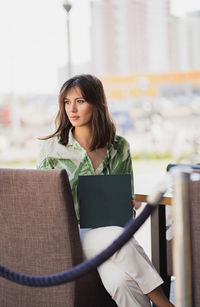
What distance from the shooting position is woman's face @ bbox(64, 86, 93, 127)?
7.38 ft

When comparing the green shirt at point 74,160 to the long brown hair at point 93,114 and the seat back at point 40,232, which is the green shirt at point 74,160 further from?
the seat back at point 40,232

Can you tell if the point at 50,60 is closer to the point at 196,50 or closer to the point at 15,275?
the point at 196,50

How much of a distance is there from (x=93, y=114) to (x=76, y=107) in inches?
4.2

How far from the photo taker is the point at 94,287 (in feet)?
6.37

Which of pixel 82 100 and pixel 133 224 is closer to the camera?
pixel 133 224

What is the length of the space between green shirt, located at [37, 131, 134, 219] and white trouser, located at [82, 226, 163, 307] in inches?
9.7

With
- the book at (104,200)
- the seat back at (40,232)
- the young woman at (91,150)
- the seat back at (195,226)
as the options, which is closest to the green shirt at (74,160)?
the young woman at (91,150)

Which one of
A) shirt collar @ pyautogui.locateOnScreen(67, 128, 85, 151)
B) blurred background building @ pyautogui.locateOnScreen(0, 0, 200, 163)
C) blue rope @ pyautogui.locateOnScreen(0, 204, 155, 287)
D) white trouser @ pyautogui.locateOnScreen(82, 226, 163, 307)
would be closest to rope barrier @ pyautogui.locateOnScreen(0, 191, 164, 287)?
blue rope @ pyautogui.locateOnScreen(0, 204, 155, 287)

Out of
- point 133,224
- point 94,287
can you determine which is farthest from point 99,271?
point 133,224

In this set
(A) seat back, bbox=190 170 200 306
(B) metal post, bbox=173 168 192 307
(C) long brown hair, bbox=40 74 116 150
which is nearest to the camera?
(B) metal post, bbox=173 168 192 307

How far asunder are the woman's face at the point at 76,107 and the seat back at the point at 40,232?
1.90 feet

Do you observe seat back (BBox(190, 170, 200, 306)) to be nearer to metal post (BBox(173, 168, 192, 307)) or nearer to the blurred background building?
metal post (BBox(173, 168, 192, 307))

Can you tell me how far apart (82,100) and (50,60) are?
8583 millimetres

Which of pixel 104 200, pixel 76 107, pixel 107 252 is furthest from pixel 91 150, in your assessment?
pixel 107 252
